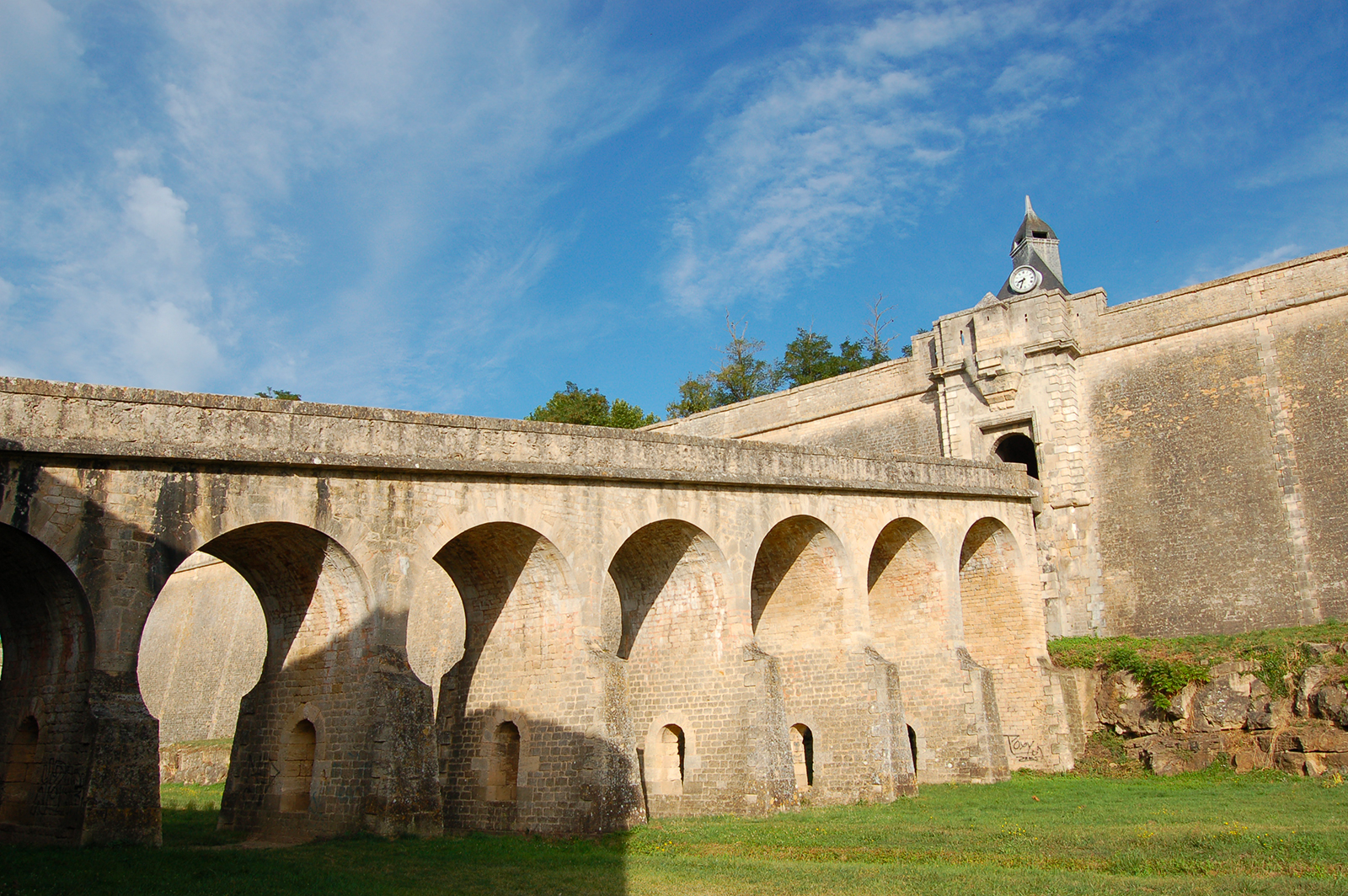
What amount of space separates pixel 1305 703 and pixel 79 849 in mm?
19099

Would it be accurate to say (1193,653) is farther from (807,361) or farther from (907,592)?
(807,361)

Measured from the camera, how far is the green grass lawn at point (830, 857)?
948cm

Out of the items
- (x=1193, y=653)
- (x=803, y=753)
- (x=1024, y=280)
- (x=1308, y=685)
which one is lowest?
(x=803, y=753)

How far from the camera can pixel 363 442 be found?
14070mm

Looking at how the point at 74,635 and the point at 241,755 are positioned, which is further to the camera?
the point at 241,755

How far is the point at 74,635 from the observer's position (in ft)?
40.0

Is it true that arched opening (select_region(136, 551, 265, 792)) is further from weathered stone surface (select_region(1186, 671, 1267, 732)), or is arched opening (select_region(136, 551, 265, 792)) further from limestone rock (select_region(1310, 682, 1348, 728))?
limestone rock (select_region(1310, 682, 1348, 728))

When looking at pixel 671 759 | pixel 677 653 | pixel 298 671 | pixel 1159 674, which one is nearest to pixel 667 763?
pixel 671 759

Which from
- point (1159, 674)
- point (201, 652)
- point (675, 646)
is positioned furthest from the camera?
point (201, 652)

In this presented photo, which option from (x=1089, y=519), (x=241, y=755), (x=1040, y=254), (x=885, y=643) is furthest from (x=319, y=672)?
(x=1040, y=254)

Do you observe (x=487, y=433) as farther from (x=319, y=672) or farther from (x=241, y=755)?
(x=241, y=755)

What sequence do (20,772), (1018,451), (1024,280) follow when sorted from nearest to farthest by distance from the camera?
Result: (20,772) → (1018,451) → (1024,280)

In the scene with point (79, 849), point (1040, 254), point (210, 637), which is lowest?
point (79, 849)

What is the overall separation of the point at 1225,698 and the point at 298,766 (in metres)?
16.4
